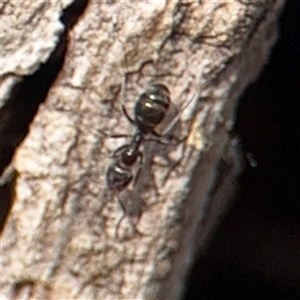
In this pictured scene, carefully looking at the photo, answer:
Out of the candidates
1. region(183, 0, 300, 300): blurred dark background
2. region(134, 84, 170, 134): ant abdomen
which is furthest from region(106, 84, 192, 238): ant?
region(183, 0, 300, 300): blurred dark background

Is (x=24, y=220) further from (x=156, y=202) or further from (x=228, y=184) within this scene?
(x=228, y=184)

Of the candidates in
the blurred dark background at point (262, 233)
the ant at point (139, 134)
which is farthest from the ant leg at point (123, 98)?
the blurred dark background at point (262, 233)

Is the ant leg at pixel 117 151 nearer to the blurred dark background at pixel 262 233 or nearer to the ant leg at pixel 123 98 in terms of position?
the ant leg at pixel 123 98

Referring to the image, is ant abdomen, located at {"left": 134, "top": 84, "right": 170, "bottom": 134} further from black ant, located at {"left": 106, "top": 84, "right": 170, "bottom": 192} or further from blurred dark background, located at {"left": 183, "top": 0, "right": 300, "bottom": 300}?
blurred dark background, located at {"left": 183, "top": 0, "right": 300, "bottom": 300}

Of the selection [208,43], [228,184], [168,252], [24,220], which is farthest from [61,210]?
[228,184]

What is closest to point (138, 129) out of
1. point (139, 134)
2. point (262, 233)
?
point (139, 134)
